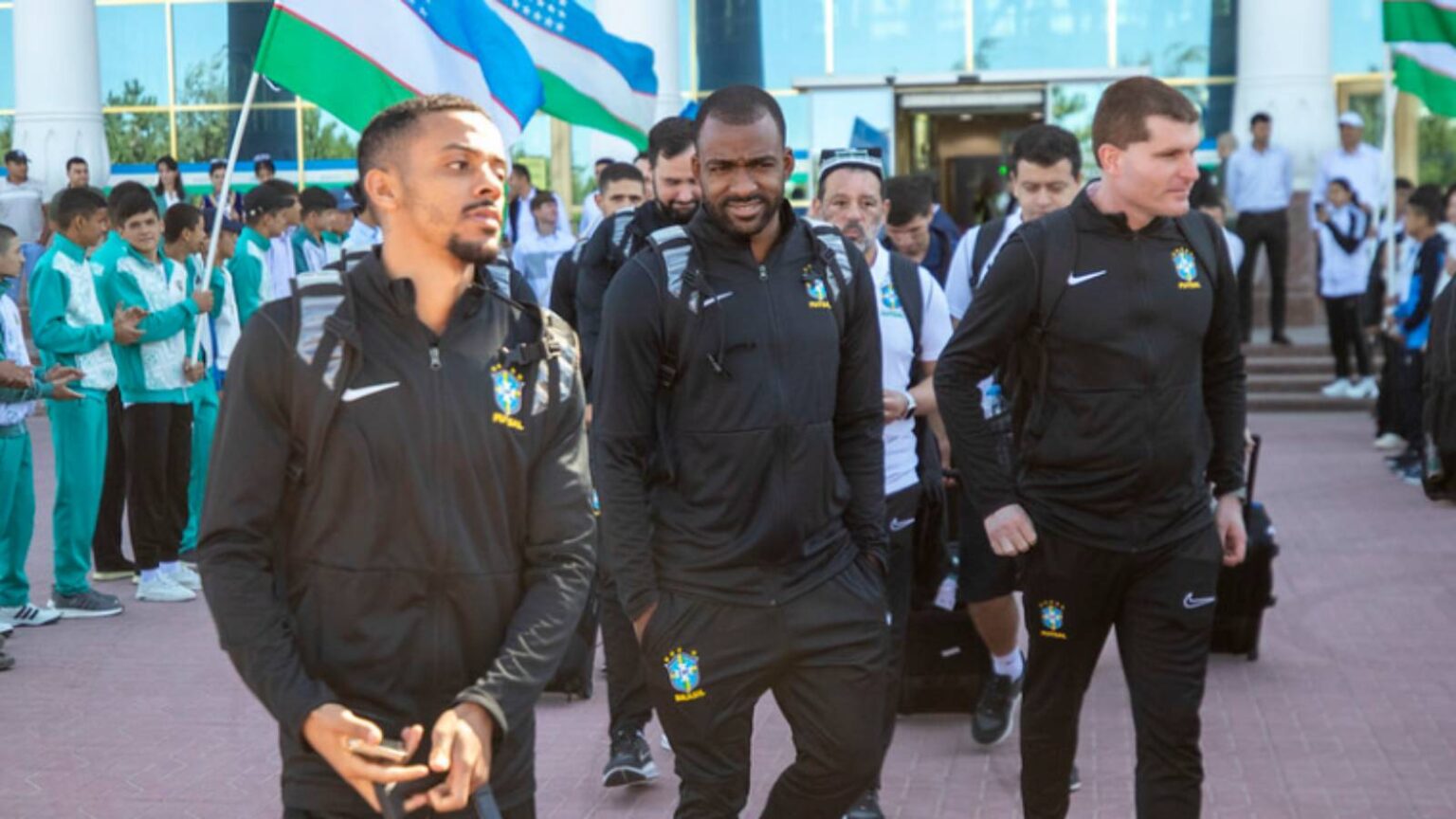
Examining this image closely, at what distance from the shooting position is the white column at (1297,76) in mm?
21156

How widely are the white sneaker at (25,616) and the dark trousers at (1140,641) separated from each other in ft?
19.2

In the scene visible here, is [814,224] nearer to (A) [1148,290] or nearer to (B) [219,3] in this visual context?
(A) [1148,290]

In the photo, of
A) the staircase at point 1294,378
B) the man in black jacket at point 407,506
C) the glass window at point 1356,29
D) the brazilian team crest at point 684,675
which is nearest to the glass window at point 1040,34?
the glass window at point 1356,29

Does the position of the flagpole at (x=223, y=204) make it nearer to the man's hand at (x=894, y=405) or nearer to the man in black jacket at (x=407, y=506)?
the man's hand at (x=894, y=405)

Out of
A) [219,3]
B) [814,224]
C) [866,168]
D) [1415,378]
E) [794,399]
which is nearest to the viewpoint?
[794,399]

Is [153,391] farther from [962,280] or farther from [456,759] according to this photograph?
[456,759]

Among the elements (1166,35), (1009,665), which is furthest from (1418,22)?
(1166,35)

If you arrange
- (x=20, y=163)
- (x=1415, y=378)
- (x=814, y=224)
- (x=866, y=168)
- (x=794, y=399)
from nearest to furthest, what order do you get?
1. (x=794, y=399)
2. (x=814, y=224)
3. (x=866, y=168)
4. (x=1415, y=378)
5. (x=20, y=163)

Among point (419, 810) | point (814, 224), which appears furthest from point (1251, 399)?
point (419, 810)

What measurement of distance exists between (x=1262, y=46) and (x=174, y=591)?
15199mm

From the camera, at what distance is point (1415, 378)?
1362cm

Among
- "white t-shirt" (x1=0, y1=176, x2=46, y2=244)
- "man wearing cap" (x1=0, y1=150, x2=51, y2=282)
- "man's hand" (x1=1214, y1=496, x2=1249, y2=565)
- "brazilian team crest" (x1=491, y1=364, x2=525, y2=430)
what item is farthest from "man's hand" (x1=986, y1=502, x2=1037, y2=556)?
"white t-shirt" (x1=0, y1=176, x2=46, y2=244)

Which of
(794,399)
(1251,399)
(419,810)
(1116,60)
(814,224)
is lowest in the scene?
(1251,399)

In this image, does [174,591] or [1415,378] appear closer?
[174,591]
